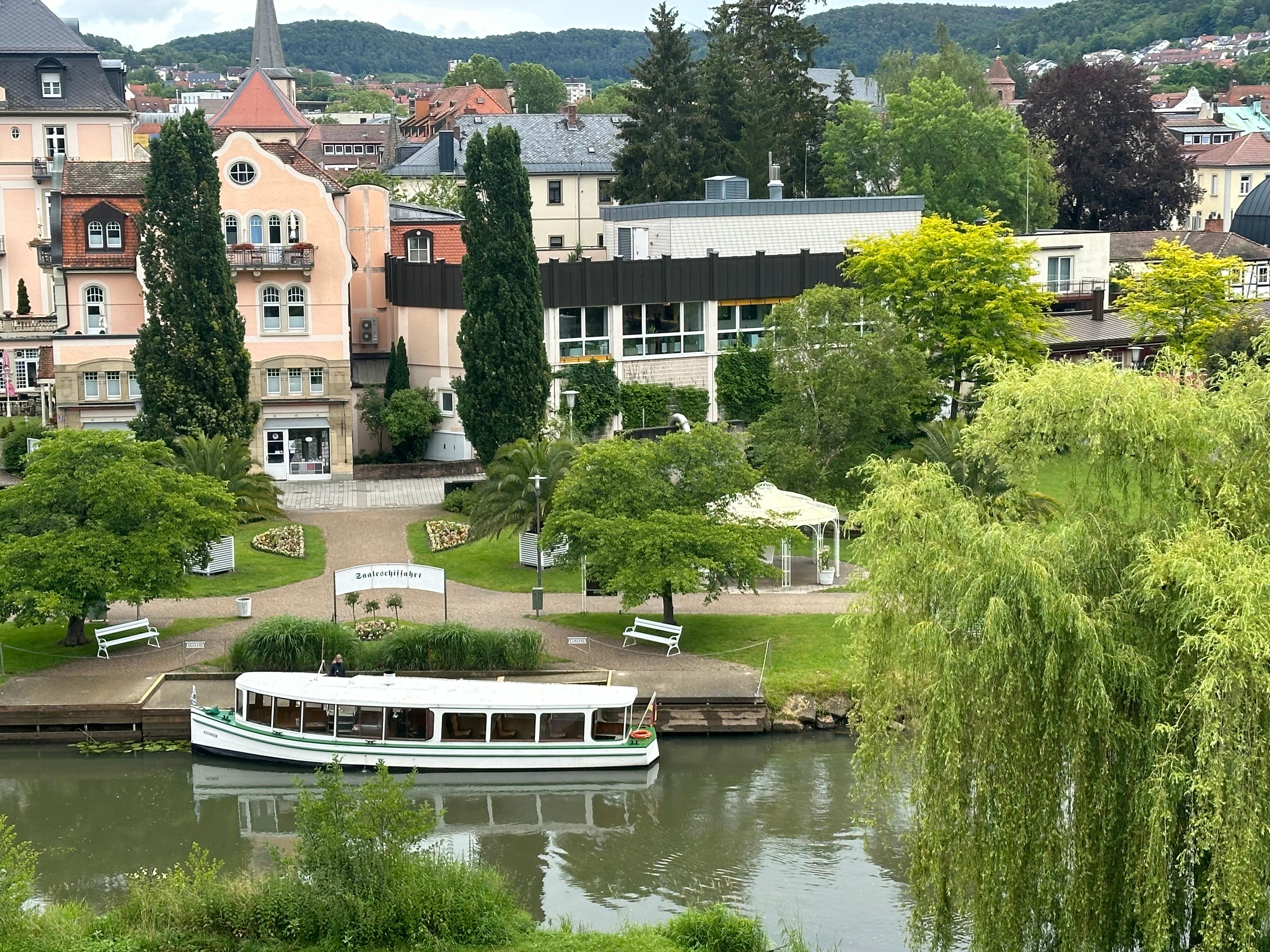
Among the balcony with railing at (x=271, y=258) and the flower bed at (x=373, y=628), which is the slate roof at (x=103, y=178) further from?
Answer: the flower bed at (x=373, y=628)

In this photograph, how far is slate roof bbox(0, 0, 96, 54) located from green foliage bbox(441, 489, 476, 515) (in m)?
34.1

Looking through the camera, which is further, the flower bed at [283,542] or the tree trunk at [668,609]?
the flower bed at [283,542]

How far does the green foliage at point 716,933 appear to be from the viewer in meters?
24.3

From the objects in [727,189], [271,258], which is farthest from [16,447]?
[727,189]

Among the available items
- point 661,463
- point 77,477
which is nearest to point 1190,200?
point 661,463

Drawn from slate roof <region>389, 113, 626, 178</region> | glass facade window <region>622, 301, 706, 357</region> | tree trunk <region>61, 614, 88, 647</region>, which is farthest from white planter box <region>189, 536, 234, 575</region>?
slate roof <region>389, 113, 626, 178</region>

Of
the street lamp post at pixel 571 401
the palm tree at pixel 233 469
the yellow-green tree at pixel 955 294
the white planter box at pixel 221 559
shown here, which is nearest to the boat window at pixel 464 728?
the white planter box at pixel 221 559

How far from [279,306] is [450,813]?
1095 inches

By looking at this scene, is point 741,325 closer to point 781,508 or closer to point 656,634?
point 781,508

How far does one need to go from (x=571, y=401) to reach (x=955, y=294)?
43.5ft

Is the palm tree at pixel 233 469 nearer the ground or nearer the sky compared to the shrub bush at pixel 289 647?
nearer the sky

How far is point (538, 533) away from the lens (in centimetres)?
4172

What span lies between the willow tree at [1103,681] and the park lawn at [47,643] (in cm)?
2078

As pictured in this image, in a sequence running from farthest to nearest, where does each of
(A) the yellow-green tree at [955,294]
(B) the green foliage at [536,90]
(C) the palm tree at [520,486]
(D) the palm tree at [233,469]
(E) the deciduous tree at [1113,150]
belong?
(B) the green foliage at [536,90] → (E) the deciduous tree at [1113,150] → (A) the yellow-green tree at [955,294] → (D) the palm tree at [233,469] → (C) the palm tree at [520,486]
